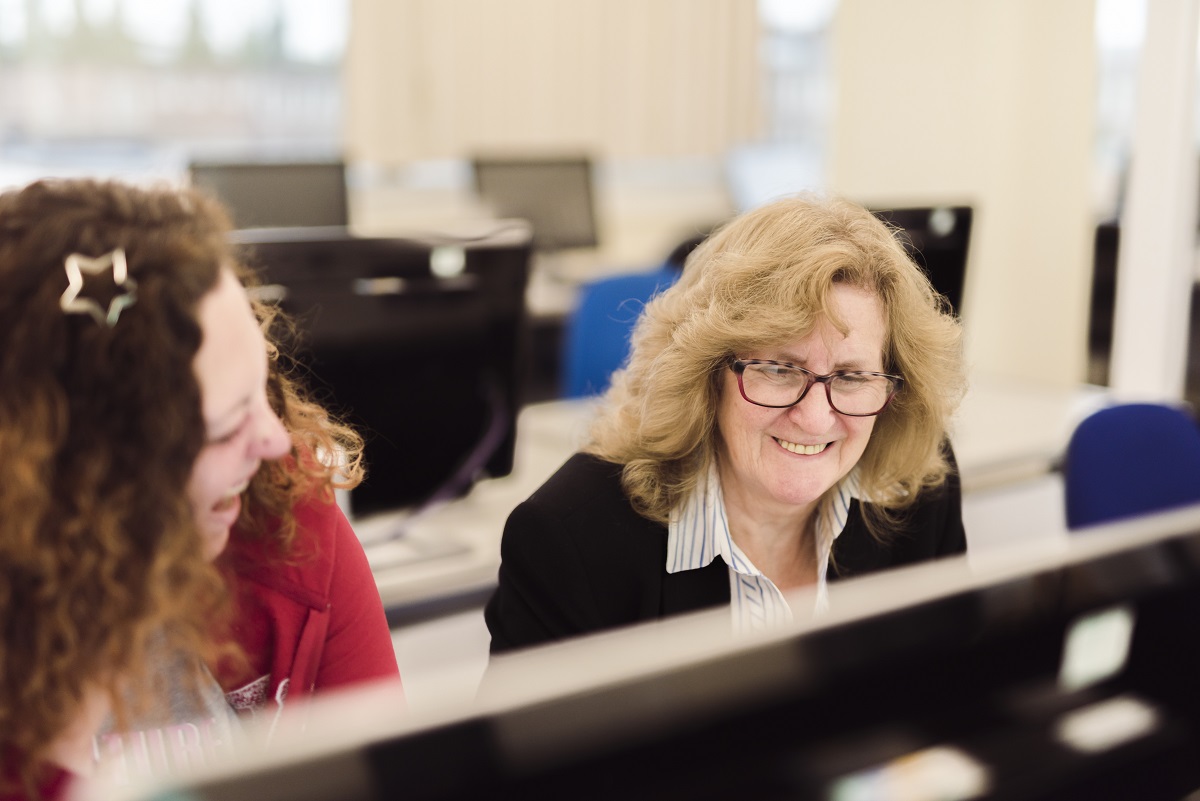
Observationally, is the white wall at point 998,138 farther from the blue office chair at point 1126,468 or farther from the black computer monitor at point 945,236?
the blue office chair at point 1126,468

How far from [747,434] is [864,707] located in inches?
33.7

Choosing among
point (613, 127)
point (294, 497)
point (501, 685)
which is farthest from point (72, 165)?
point (501, 685)

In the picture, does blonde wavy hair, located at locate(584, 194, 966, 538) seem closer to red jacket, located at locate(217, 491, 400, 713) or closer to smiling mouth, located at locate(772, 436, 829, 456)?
smiling mouth, located at locate(772, 436, 829, 456)

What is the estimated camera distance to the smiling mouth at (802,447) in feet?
4.36

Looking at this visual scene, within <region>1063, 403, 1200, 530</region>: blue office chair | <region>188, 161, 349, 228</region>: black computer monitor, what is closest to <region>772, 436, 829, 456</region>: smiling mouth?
<region>1063, 403, 1200, 530</region>: blue office chair

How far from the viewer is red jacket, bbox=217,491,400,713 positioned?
109cm

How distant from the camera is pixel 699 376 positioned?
4.40ft

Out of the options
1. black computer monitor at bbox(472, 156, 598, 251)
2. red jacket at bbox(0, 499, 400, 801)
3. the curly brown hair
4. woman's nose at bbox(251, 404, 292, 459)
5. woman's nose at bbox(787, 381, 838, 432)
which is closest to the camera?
the curly brown hair

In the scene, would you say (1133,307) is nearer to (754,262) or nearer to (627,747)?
(754,262)

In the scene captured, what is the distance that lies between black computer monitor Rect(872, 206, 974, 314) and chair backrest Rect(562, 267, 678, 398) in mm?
514

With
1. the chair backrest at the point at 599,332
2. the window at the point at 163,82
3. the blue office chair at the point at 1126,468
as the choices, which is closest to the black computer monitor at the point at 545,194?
the window at the point at 163,82

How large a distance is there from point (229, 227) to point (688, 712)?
641 mm

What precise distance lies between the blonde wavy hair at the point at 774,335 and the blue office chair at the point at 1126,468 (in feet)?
1.73

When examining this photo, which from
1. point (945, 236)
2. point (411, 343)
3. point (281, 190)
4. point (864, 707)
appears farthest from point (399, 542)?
point (281, 190)
